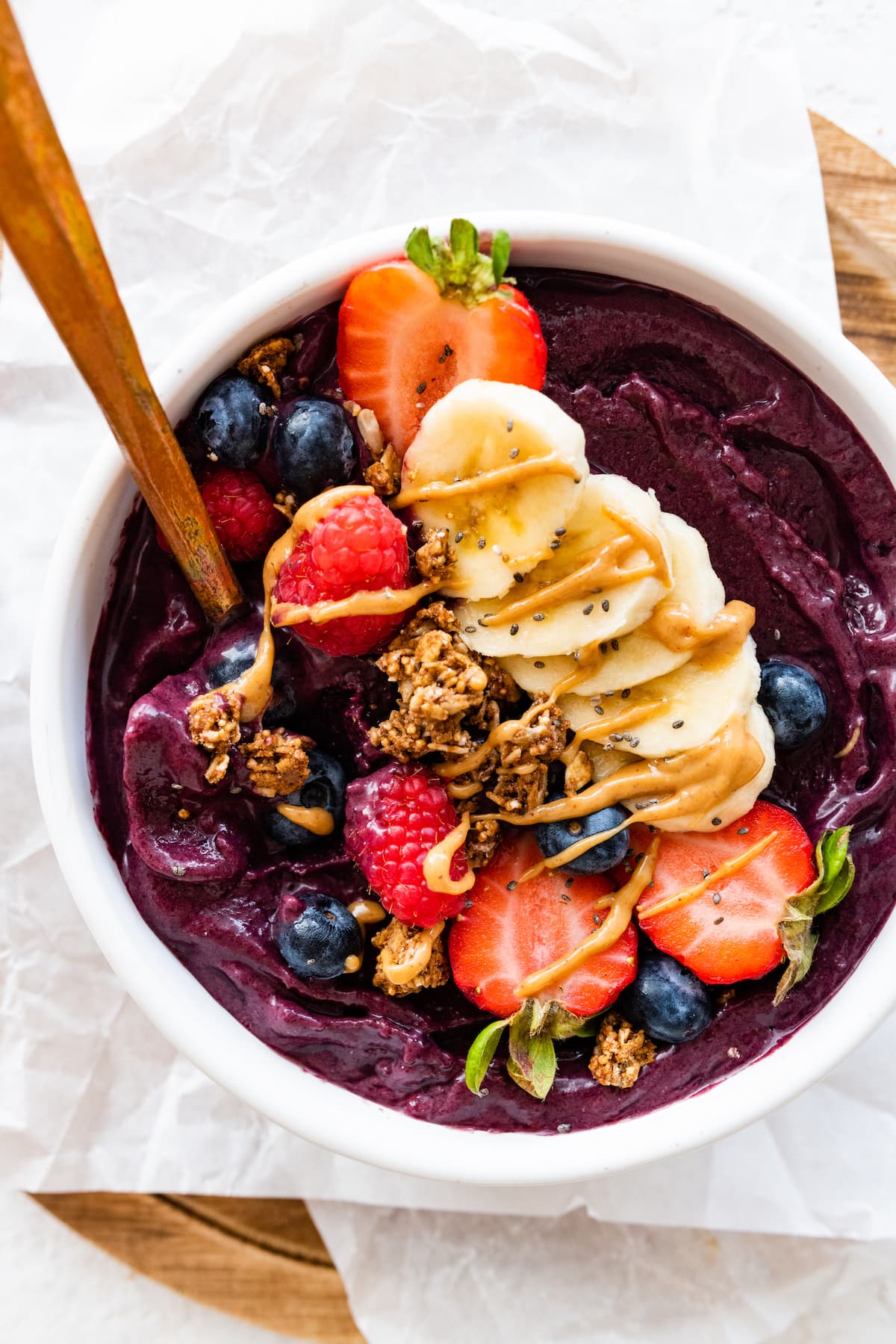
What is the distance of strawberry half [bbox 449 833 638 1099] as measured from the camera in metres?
2.25

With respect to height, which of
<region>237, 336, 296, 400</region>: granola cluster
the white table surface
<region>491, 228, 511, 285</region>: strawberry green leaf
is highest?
<region>491, 228, 511, 285</region>: strawberry green leaf

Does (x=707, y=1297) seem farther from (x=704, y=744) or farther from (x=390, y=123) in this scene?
(x=390, y=123)

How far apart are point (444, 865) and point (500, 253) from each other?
1.11 meters

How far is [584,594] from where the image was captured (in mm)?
2070

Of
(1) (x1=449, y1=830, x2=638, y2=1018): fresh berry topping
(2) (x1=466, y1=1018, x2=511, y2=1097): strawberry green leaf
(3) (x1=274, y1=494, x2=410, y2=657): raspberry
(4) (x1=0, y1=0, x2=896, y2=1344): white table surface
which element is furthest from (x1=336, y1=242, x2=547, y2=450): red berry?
(4) (x1=0, y1=0, x2=896, y2=1344): white table surface

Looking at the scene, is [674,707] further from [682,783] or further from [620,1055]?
[620,1055]

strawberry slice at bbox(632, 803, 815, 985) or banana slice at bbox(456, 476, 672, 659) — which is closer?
banana slice at bbox(456, 476, 672, 659)

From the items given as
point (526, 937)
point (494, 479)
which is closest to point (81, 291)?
point (494, 479)

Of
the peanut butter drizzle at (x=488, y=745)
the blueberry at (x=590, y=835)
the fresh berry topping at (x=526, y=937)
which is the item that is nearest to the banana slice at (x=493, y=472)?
the peanut butter drizzle at (x=488, y=745)

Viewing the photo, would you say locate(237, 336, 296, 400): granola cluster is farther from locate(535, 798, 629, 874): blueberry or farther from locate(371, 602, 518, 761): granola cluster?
locate(535, 798, 629, 874): blueberry

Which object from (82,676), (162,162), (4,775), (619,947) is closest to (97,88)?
(162,162)

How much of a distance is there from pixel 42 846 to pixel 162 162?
1.68 meters

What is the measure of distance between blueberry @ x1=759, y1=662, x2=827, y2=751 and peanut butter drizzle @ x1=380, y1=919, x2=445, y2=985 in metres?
0.75

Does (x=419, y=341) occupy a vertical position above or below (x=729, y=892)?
above
